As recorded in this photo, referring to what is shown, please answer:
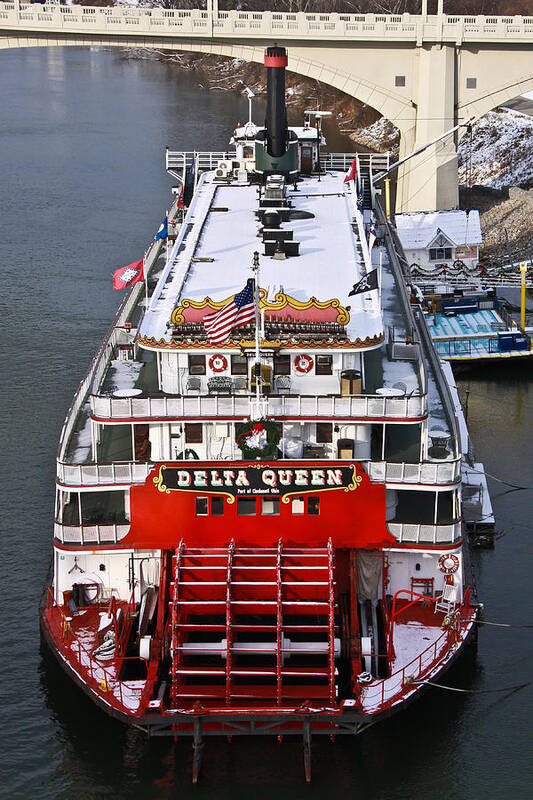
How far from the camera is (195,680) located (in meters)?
34.0

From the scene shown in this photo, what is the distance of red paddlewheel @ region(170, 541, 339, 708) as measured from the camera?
33062 millimetres

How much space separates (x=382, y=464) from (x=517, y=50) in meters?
54.5

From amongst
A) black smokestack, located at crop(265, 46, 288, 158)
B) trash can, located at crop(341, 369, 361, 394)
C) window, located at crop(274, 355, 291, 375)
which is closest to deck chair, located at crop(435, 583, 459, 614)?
trash can, located at crop(341, 369, 361, 394)

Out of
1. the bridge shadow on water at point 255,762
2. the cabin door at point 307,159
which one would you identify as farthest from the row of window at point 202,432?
the cabin door at point 307,159

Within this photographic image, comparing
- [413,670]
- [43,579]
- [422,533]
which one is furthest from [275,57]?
[413,670]

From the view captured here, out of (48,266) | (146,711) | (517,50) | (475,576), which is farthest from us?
(517,50)

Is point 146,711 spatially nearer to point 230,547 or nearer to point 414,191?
point 230,547

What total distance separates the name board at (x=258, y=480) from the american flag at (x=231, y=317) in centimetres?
428

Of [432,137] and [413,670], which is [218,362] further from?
[432,137]

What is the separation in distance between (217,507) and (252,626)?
13.0 ft

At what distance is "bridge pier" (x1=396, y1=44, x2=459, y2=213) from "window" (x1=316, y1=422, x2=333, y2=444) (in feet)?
161

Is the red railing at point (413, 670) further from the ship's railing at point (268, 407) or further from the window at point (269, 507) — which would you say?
the ship's railing at point (268, 407)

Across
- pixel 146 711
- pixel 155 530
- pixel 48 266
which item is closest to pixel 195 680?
pixel 146 711

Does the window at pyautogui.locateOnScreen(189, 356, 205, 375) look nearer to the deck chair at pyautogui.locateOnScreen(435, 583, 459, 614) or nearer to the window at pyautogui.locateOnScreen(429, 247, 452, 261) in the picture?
the deck chair at pyautogui.locateOnScreen(435, 583, 459, 614)
